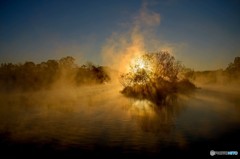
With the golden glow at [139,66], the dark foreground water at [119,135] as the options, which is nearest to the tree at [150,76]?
the golden glow at [139,66]

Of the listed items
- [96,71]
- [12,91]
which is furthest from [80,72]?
[12,91]

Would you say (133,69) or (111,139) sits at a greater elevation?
(133,69)

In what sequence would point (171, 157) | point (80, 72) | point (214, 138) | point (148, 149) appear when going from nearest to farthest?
point (171, 157), point (148, 149), point (214, 138), point (80, 72)

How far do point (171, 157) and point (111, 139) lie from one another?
8.55 metres

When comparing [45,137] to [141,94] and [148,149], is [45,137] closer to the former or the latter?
[148,149]

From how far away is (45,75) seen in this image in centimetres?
15062

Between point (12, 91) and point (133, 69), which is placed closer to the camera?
point (133, 69)

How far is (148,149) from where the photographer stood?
27.9 m

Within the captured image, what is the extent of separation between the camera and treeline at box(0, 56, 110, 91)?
435 feet

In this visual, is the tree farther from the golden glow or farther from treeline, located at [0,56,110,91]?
treeline, located at [0,56,110,91]

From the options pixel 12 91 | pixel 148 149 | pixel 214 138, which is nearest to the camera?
pixel 148 149

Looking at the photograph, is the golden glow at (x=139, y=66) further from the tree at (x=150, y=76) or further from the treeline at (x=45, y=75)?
the treeline at (x=45, y=75)

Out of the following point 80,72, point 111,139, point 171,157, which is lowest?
point 171,157

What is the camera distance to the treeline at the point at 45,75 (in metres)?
132
